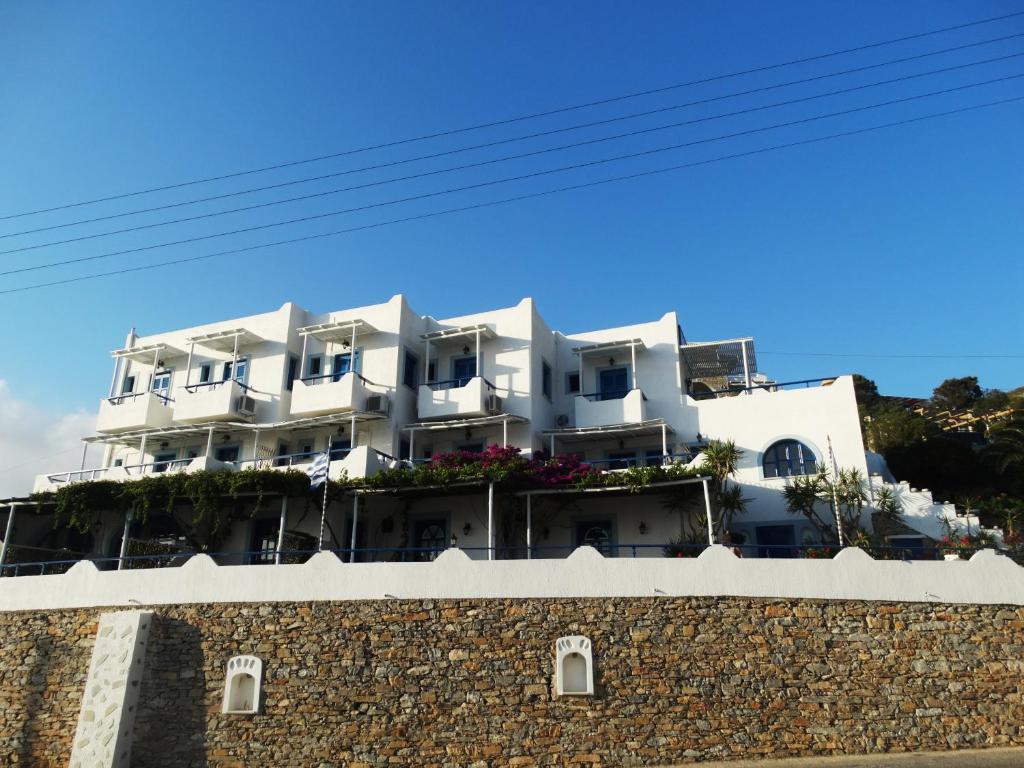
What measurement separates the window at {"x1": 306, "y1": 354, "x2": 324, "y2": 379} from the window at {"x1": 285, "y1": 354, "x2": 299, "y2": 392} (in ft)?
1.61

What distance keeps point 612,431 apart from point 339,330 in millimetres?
9701

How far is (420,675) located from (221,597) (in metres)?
4.80

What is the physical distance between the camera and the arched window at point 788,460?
817 inches

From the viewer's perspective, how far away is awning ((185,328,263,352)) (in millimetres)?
25953

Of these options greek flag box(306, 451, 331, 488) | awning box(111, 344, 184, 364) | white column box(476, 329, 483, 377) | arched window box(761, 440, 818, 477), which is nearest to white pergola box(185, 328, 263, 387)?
awning box(111, 344, 184, 364)

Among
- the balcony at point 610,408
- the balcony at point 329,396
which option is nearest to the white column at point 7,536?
the balcony at point 329,396

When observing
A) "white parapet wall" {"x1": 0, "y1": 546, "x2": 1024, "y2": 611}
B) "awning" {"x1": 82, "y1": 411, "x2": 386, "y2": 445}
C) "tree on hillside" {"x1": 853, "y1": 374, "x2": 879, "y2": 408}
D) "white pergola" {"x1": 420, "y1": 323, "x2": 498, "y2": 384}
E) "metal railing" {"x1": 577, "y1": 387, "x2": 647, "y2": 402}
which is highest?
"tree on hillside" {"x1": 853, "y1": 374, "x2": 879, "y2": 408}

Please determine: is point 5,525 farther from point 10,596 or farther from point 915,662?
point 915,662

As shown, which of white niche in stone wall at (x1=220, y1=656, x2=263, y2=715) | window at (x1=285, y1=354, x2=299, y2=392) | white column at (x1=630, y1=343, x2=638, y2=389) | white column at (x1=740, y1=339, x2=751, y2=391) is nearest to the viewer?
white niche in stone wall at (x1=220, y1=656, x2=263, y2=715)

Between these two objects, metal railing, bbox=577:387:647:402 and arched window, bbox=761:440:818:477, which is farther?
metal railing, bbox=577:387:647:402

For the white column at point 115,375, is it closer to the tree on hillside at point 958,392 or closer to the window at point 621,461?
the window at point 621,461

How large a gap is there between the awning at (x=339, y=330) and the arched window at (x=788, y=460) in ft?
43.2

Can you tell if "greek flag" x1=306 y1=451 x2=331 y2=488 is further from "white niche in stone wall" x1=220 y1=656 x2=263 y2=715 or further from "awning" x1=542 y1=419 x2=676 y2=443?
"awning" x1=542 y1=419 x2=676 y2=443

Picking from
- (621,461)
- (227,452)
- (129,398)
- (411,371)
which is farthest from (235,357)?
(621,461)
